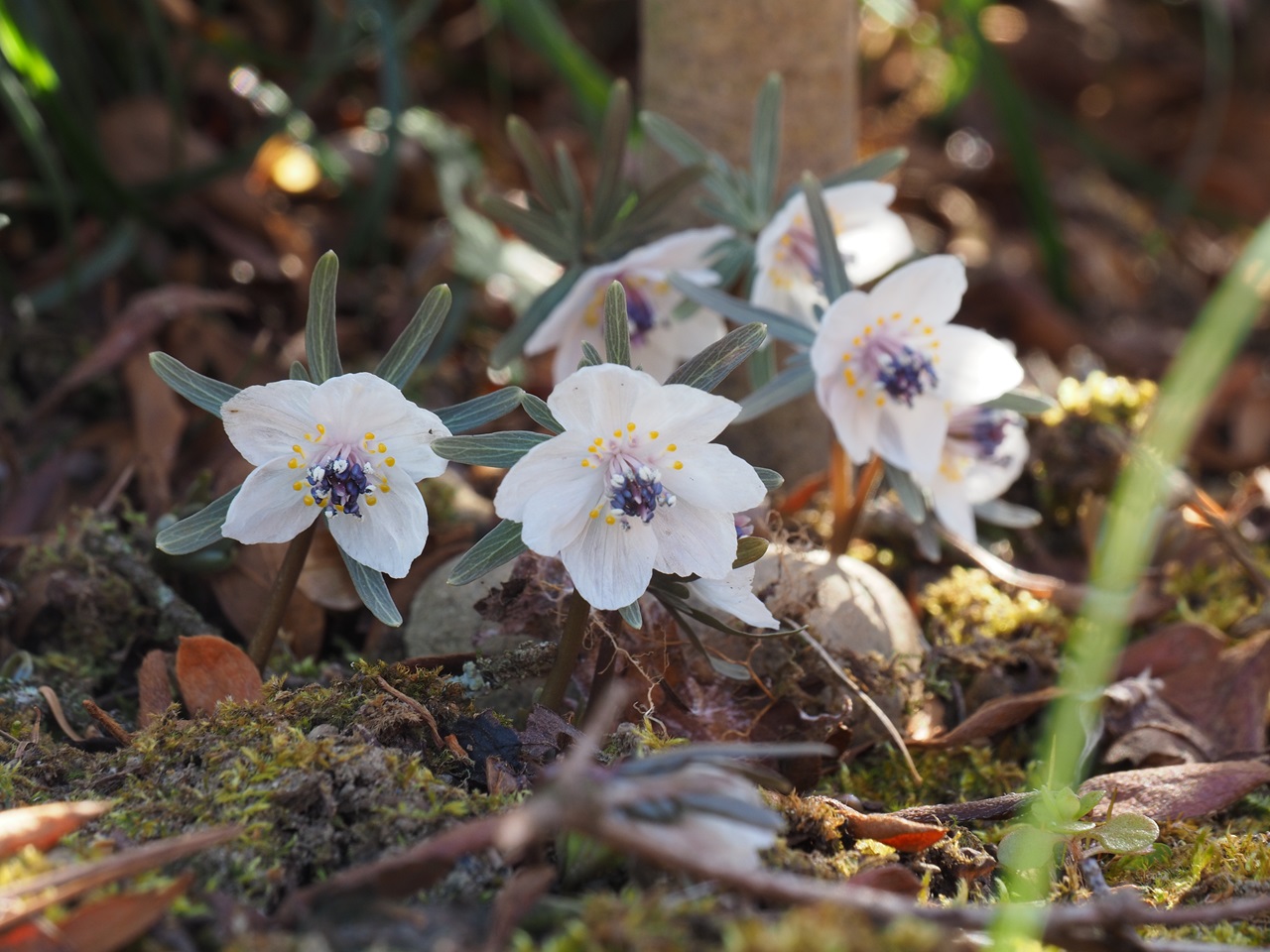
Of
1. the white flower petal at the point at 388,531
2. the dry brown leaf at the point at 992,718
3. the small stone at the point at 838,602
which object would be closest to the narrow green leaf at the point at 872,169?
the small stone at the point at 838,602

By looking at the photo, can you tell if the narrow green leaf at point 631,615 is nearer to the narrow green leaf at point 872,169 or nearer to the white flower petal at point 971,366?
the white flower petal at point 971,366

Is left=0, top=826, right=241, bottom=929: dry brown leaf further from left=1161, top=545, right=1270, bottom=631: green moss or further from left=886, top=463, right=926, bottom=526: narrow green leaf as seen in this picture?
left=1161, top=545, right=1270, bottom=631: green moss

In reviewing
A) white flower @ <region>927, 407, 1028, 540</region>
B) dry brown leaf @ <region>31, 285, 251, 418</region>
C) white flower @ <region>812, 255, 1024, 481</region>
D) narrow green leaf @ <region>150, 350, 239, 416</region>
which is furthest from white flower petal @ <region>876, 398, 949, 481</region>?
dry brown leaf @ <region>31, 285, 251, 418</region>

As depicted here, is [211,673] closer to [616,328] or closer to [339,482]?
[339,482]

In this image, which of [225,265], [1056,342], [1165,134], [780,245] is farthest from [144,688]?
[1165,134]

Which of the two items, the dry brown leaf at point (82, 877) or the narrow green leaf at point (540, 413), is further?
the narrow green leaf at point (540, 413)

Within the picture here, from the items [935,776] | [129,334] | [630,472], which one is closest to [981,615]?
[935,776]
